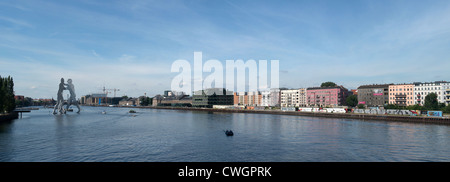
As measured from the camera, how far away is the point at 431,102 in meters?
103

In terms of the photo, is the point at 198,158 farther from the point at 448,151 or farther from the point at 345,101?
the point at 345,101

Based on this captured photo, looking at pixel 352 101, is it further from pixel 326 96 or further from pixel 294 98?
pixel 294 98

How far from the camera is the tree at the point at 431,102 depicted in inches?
3858

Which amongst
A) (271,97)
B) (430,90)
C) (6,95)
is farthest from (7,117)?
(430,90)

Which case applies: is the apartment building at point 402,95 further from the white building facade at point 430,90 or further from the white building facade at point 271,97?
the white building facade at point 271,97

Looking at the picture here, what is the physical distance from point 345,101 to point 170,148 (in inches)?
5588

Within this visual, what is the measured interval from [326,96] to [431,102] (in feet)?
169

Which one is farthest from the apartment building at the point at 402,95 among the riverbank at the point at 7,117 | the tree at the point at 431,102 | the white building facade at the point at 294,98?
the riverbank at the point at 7,117

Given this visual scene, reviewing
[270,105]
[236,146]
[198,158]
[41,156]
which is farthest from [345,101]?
[41,156]
